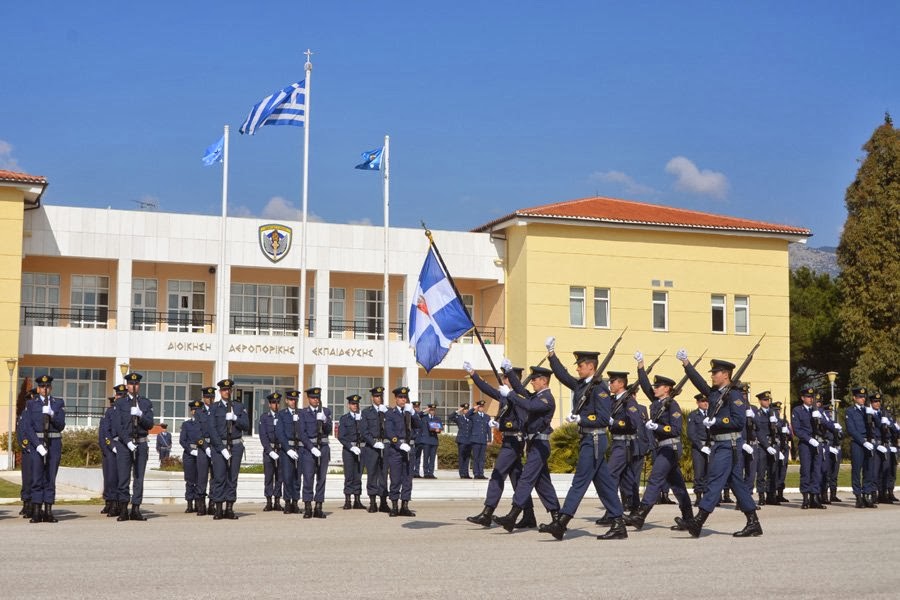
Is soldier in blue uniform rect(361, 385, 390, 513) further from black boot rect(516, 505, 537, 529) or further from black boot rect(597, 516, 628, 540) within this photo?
black boot rect(597, 516, 628, 540)

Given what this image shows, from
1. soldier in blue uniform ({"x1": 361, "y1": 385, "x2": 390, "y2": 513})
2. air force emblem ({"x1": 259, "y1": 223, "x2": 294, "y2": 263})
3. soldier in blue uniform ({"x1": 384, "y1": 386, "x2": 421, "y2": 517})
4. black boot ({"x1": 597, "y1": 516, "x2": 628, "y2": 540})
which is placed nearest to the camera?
black boot ({"x1": 597, "y1": 516, "x2": 628, "y2": 540})

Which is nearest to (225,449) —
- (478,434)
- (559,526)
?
(559,526)

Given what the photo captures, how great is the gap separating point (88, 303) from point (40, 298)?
1647mm

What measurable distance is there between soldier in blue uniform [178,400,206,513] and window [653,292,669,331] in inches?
1156

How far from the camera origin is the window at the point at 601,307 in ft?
147

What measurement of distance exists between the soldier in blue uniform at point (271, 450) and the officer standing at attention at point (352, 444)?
1.03 metres

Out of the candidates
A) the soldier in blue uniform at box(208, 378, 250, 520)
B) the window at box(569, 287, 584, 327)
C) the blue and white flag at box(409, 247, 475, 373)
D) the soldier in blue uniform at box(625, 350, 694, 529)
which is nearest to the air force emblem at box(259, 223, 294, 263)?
the window at box(569, 287, 584, 327)

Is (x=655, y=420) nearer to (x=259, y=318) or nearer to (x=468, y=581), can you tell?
(x=468, y=581)

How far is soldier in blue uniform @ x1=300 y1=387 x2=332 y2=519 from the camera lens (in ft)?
59.1

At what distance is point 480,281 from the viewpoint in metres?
46.1

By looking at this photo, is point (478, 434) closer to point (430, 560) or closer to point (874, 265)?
point (430, 560)

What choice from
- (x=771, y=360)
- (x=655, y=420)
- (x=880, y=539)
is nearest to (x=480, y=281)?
(x=771, y=360)

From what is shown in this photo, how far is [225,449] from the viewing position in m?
17.5

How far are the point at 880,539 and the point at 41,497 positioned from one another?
10931 mm
